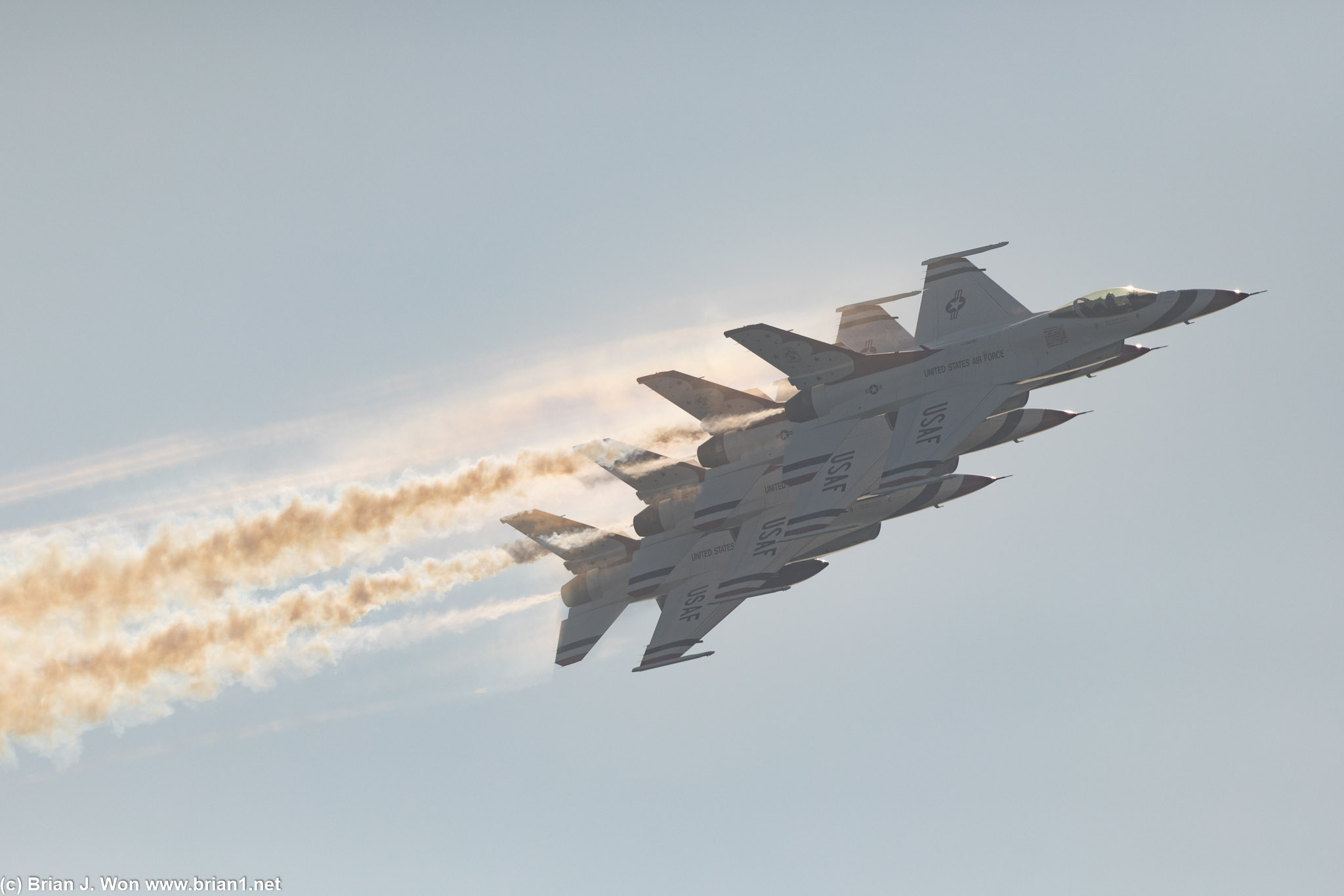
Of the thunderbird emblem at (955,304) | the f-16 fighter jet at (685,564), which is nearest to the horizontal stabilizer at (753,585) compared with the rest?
the f-16 fighter jet at (685,564)

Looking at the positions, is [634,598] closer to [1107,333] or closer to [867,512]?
[867,512]

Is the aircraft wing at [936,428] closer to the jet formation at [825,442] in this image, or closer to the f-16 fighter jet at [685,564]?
the jet formation at [825,442]

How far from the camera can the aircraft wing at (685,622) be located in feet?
182

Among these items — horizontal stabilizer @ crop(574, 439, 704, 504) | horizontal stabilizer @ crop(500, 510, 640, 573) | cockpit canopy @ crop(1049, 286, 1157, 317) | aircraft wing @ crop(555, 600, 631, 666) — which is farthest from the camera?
horizontal stabilizer @ crop(500, 510, 640, 573)

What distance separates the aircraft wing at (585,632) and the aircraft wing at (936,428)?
46.5 feet

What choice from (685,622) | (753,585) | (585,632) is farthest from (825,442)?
(585,632)

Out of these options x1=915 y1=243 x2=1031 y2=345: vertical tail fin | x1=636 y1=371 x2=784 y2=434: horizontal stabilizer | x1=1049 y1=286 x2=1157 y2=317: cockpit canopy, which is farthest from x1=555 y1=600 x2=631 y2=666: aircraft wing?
x1=1049 y1=286 x2=1157 y2=317: cockpit canopy

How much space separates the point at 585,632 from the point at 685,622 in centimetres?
515

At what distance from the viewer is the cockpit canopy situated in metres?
48.8

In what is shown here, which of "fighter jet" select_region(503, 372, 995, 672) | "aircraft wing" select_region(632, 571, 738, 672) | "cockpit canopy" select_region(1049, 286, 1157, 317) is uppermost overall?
"cockpit canopy" select_region(1049, 286, 1157, 317)

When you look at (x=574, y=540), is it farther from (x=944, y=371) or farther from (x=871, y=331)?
(x=944, y=371)

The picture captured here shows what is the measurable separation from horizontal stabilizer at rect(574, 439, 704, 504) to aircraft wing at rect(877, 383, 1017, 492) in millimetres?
10046

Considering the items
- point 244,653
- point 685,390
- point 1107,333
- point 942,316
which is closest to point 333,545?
point 244,653

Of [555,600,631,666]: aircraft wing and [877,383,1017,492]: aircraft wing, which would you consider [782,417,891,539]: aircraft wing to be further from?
[555,600,631,666]: aircraft wing
